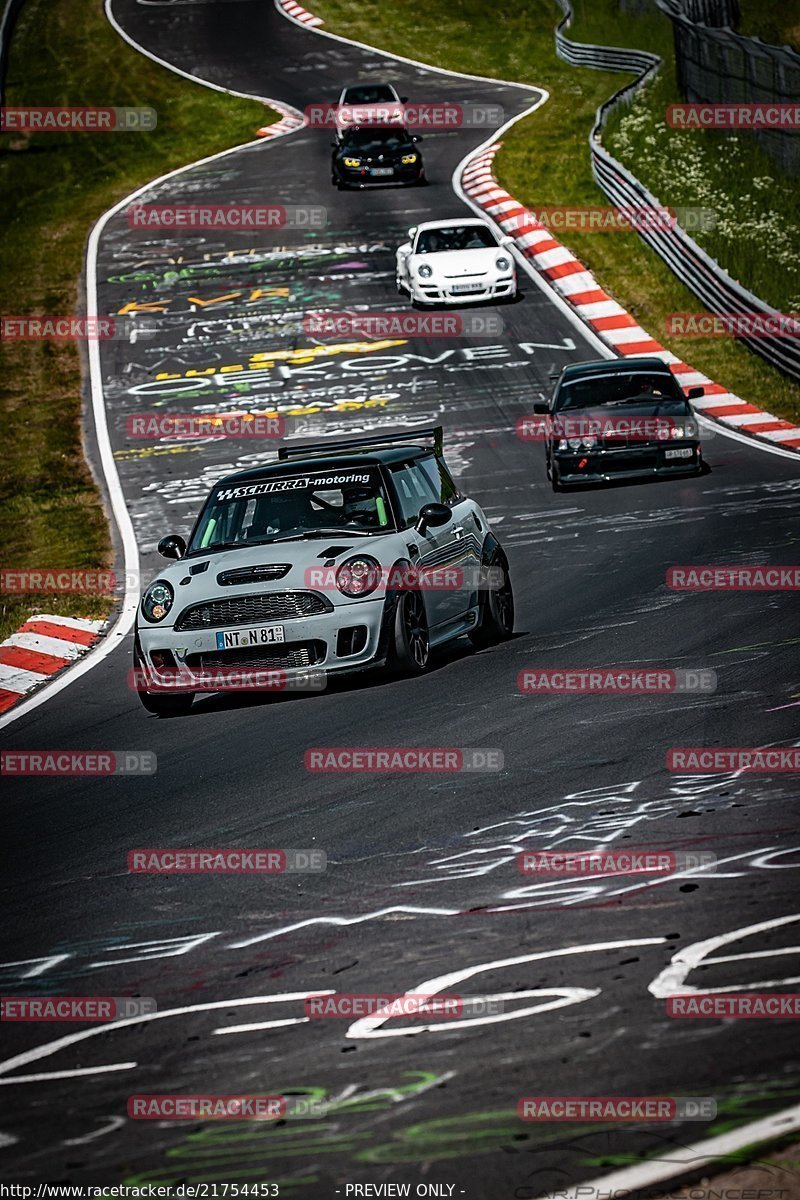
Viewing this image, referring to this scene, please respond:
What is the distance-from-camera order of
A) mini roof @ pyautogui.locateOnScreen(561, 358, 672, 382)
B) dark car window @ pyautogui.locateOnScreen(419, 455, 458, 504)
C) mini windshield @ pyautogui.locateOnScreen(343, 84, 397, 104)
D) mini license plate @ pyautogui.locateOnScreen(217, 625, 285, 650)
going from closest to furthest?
mini license plate @ pyautogui.locateOnScreen(217, 625, 285, 650) → dark car window @ pyautogui.locateOnScreen(419, 455, 458, 504) → mini roof @ pyautogui.locateOnScreen(561, 358, 672, 382) → mini windshield @ pyautogui.locateOnScreen(343, 84, 397, 104)

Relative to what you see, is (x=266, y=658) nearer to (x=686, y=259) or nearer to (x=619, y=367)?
(x=619, y=367)

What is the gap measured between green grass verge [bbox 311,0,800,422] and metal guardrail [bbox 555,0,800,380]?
25cm

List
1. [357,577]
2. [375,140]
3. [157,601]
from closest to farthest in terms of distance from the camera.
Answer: [357,577]
[157,601]
[375,140]

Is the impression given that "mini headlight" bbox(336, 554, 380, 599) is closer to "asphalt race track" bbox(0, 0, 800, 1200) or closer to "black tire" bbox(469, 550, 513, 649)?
"asphalt race track" bbox(0, 0, 800, 1200)

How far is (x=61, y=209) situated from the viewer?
1566 inches

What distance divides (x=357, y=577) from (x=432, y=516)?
1.04 metres

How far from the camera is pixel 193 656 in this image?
1088cm

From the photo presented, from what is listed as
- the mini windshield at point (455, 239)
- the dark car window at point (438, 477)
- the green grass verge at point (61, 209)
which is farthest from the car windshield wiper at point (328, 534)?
the mini windshield at point (455, 239)

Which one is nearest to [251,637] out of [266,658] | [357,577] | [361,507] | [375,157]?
[266,658]

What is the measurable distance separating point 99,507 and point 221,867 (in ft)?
45.8

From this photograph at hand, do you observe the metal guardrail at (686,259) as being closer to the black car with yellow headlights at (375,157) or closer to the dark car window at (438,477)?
the black car with yellow headlights at (375,157)

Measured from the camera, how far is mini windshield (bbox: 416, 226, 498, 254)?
28859 mm

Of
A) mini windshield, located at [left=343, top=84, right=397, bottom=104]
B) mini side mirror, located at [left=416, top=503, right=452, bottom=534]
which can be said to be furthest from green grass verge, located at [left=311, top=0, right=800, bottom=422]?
mini side mirror, located at [left=416, top=503, right=452, bottom=534]

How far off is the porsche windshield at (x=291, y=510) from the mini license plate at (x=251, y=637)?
0.97m
